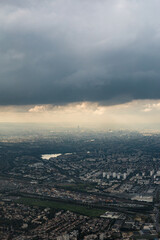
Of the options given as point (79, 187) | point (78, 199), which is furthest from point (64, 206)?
point (79, 187)

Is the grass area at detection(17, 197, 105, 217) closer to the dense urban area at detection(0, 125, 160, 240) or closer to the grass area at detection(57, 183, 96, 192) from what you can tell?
the dense urban area at detection(0, 125, 160, 240)

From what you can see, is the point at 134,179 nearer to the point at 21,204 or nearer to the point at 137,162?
the point at 137,162

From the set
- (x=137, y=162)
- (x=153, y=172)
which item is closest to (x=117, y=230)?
(x=153, y=172)

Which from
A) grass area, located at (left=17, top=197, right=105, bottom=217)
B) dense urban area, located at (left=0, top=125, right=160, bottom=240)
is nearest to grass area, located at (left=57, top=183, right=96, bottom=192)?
dense urban area, located at (left=0, top=125, right=160, bottom=240)

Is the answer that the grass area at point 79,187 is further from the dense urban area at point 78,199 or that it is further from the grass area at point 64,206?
the grass area at point 64,206

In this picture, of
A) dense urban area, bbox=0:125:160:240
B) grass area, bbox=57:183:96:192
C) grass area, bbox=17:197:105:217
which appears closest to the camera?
dense urban area, bbox=0:125:160:240

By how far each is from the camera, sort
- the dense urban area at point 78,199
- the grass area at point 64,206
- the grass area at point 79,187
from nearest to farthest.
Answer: the dense urban area at point 78,199 < the grass area at point 64,206 < the grass area at point 79,187

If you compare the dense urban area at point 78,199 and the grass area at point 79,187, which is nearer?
the dense urban area at point 78,199

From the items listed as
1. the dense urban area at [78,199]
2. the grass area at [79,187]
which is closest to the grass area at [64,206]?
the dense urban area at [78,199]

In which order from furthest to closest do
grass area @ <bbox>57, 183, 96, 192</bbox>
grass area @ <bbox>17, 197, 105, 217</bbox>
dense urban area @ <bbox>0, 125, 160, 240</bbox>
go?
grass area @ <bbox>57, 183, 96, 192</bbox> < grass area @ <bbox>17, 197, 105, 217</bbox> < dense urban area @ <bbox>0, 125, 160, 240</bbox>
